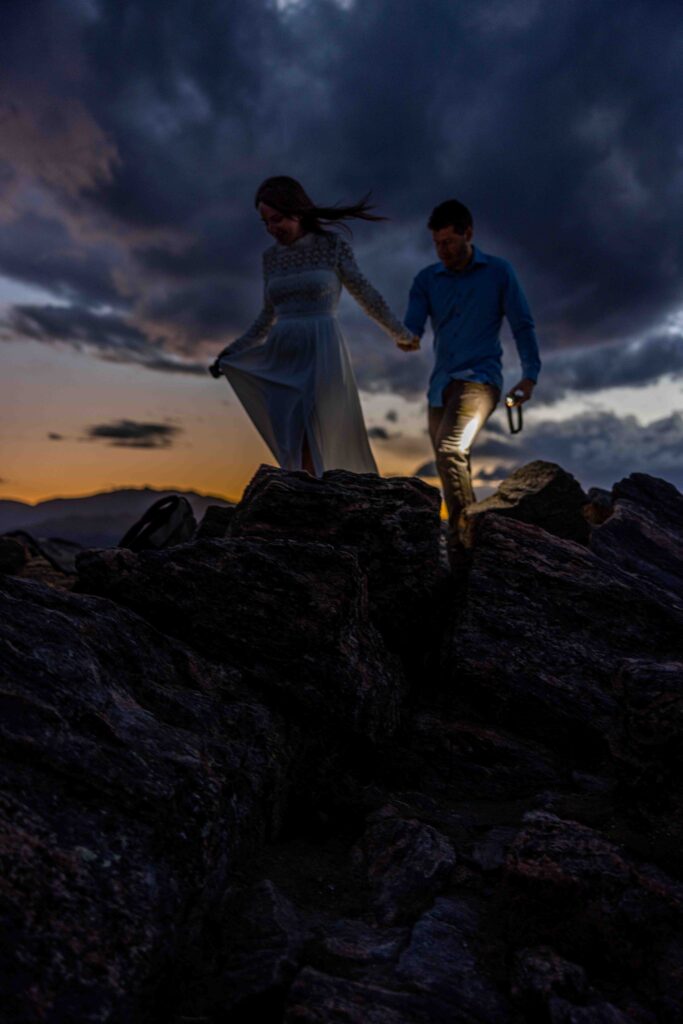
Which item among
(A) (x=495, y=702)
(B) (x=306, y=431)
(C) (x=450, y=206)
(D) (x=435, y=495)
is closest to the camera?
(A) (x=495, y=702)

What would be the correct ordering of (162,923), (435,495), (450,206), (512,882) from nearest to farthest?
(162,923) < (512,882) < (435,495) < (450,206)

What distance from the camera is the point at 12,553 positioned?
11.1m

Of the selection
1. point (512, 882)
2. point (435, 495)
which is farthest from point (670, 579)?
point (512, 882)

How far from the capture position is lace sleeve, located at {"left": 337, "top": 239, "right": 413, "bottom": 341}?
9.46 meters

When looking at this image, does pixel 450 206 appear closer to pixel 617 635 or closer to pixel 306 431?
pixel 306 431

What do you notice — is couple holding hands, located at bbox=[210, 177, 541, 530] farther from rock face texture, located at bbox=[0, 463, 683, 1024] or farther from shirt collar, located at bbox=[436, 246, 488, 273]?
rock face texture, located at bbox=[0, 463, 683, 1024]

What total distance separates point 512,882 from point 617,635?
110 inches

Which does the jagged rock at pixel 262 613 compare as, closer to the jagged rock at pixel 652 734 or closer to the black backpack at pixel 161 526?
the jagged rock at pixel 652 734

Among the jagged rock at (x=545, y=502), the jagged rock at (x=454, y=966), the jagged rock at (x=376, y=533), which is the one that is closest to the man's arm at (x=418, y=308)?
the jagged rock at (x=545, y=502)

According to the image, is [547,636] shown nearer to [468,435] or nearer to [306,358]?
[468,435]

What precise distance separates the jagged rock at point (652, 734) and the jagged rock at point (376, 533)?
1832 millimetres

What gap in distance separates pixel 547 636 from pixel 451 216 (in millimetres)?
6576

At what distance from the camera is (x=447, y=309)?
33.2 ft

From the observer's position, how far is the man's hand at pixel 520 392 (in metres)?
9.49
